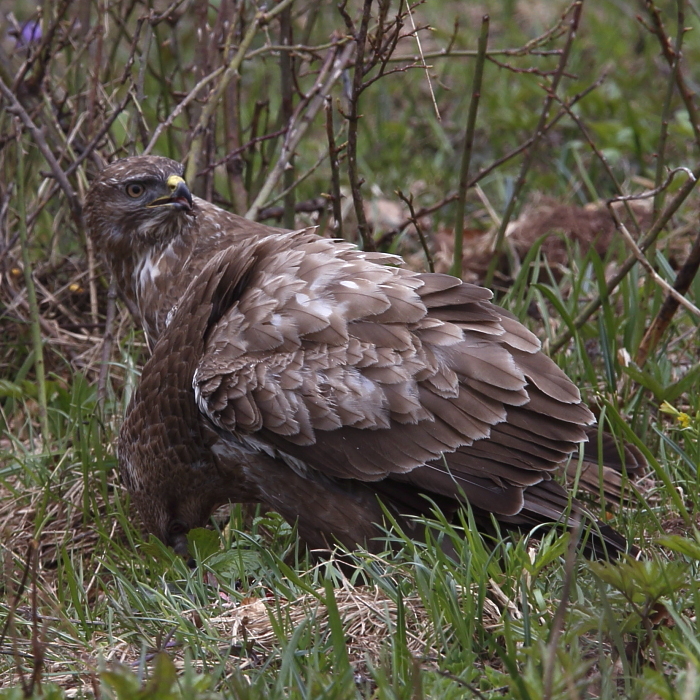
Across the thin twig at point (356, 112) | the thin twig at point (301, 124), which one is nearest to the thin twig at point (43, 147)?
the thin twig at point (301, 124)

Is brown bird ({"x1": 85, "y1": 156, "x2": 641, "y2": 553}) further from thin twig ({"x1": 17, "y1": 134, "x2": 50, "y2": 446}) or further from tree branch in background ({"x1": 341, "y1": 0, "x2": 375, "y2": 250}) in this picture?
thin twig ({"x1": 17, "y1": 134, "x2": 50, "y2": 446})

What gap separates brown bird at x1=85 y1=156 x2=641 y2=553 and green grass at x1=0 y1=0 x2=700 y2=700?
0.53 feet

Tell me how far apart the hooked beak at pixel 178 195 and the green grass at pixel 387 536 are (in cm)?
61

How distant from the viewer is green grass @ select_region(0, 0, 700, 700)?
226cm

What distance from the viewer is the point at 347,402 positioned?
3.03 metres

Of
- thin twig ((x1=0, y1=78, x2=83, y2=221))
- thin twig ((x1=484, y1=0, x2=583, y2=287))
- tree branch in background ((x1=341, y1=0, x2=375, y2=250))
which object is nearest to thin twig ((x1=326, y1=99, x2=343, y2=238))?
tree branch in background ((x1=341, y1=0, x2=375, y2=250))

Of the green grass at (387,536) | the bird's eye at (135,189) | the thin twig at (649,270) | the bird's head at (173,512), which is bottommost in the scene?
the bird's head at (173,512)

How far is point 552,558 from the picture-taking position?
2.54m

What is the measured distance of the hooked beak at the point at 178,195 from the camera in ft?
12.7

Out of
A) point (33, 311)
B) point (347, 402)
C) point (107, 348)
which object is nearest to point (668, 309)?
point (347, 402)

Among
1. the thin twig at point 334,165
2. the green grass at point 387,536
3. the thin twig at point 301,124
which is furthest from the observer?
the thin twig at point 301,124

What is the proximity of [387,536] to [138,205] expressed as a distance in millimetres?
1768

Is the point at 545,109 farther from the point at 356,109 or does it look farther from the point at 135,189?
the point at 135,189

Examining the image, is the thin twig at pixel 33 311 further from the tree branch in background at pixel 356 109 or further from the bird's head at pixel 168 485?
the tree branch in background at pixel 356 109
